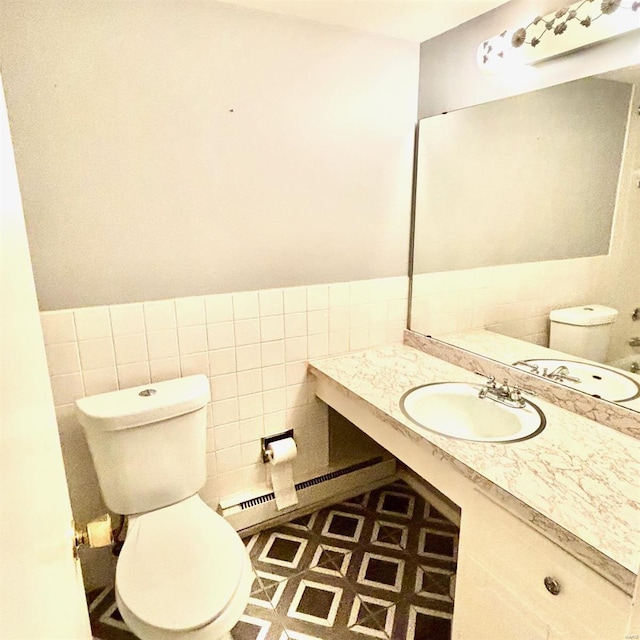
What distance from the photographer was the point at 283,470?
200cm

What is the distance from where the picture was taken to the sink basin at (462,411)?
1.48 meters

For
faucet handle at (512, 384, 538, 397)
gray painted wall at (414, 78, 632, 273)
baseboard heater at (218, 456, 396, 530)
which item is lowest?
baseboard heater at (218, 456, 396, 530)

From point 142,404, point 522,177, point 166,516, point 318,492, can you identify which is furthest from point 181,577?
point 522,177

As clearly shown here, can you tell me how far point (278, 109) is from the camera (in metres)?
1.67

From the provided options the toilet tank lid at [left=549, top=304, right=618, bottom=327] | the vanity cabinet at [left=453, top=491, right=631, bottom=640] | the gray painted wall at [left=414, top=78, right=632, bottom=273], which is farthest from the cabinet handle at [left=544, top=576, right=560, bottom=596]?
the gray painted wall at [left=414, top=78, right=632, bottom=273]

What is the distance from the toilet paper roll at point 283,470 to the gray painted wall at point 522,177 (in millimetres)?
1016

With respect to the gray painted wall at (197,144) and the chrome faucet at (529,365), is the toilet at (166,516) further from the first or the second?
the chrome faucet at (529,365)

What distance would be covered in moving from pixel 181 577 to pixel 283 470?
0.77 meters

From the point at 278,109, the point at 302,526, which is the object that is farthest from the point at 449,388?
the point at 278,109

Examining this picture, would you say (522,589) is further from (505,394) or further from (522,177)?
(522,177)

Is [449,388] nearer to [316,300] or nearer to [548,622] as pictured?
[316,300]

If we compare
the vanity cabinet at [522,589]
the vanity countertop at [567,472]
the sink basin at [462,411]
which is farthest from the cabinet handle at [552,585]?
the sink basin at [462,411]

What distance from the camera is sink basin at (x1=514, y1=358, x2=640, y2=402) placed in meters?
1.37

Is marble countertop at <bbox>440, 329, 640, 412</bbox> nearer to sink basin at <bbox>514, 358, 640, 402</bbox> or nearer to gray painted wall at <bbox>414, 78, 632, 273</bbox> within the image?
sink basin at <bbox>514, 358, 640, 402</bbox>
